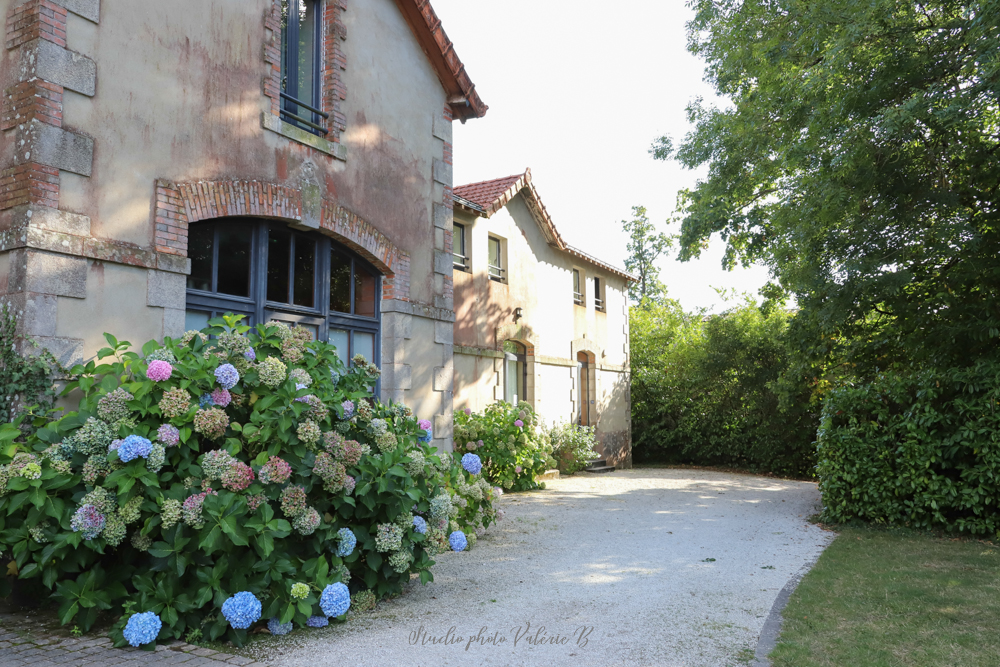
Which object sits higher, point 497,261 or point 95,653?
point 497,261

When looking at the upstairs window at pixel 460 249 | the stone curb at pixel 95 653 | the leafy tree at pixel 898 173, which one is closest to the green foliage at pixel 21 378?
the stone curb at pixel 95 653

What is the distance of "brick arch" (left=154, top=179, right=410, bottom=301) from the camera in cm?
592

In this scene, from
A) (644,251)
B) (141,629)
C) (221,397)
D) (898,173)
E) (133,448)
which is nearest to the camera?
(141,629)

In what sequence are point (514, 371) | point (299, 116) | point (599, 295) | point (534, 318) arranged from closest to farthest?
point (299, 116) → point (514, 371) → point (534, 318) → point (599, 295)

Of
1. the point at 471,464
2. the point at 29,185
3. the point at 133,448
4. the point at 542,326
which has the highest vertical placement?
the point at 542,326

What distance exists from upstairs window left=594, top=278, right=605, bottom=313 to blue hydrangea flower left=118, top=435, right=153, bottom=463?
1488cm

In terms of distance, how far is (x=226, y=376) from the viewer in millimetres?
4613

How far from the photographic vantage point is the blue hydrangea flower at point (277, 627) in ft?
14.3

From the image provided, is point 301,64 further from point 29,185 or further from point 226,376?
point 226,376

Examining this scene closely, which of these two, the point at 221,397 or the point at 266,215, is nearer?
the point at 221,397

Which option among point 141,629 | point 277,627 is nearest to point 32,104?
point 141,629

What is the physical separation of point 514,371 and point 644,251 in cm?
2257

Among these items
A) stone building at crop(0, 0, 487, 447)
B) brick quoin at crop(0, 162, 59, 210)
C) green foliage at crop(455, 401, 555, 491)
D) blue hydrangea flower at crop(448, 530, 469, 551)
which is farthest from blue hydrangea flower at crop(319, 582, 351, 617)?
green foliage at crop(455, 401, 555, 491)

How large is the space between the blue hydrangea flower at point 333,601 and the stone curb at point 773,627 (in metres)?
2.49
